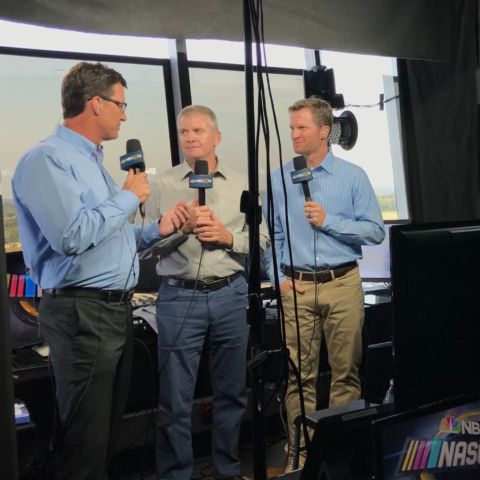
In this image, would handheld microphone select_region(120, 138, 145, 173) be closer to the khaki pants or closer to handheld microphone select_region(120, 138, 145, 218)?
handheld microphone select_region(120, 138, 145, 218)

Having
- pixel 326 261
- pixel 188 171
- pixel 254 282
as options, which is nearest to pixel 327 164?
pixel 326 261

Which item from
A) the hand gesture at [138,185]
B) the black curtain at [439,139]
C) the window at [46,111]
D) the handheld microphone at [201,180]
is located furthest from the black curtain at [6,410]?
the black curtain at [439,139]

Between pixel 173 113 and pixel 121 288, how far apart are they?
2.04m

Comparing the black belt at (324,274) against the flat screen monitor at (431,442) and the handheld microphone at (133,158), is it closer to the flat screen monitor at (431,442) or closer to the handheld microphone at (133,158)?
the handheld microphone at (133,158)

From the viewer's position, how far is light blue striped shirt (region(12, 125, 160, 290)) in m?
1.60

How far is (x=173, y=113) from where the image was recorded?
3.56m

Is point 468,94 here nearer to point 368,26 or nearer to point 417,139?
point 417,139

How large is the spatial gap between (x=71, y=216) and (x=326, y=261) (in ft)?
4.08

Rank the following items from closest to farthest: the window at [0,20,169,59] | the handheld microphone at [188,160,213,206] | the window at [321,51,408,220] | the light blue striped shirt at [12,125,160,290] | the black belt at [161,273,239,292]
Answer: the light blue striped shirt at [12,125,160,290] → the handheld microphone at [188,160,213,206] → the black belt at [161,273,239,292] → the window at [0,20,169,59] → the window at [321,51,408,220]

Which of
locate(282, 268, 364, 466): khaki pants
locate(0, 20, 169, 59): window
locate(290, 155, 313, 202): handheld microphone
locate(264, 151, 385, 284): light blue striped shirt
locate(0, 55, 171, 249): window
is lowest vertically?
locate(282, 268, 364, 466): khaki pants

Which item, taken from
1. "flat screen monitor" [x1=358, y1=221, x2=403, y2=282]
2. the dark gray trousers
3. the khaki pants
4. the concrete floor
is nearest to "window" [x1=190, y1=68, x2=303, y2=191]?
"flat screen monitor" [x1=358, y1=221, x2=403, y2=282]

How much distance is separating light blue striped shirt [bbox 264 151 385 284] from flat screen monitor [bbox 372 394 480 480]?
1597 mm

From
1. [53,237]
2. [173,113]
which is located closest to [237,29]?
[53,237]

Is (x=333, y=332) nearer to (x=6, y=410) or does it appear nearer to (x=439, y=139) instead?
(x=6, y=410)
